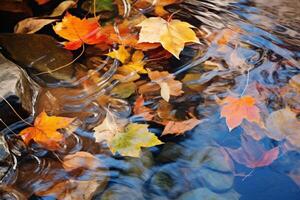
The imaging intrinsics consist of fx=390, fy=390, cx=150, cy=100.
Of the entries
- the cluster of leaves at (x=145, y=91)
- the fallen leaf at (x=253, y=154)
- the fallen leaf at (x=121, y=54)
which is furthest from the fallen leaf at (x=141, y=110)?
the fallen leaf at (x=253, y=154)

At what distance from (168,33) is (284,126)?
84 cm

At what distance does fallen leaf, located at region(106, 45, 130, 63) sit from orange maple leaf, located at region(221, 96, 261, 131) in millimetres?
650

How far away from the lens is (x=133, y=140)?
6.18 ft

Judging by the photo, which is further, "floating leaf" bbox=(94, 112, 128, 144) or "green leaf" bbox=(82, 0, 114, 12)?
"green leaf" bbox=(82, 0, 114, 12)

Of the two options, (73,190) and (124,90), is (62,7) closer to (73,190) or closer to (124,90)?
(124,90)

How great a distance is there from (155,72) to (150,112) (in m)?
0.31

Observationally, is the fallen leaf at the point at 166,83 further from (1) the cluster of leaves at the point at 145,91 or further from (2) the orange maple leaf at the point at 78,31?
(2) the orange maple leaf at the point at 78,31

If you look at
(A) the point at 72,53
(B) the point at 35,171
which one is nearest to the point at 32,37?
(A) the point at 72,53

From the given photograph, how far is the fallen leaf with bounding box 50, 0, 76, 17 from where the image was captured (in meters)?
2.62

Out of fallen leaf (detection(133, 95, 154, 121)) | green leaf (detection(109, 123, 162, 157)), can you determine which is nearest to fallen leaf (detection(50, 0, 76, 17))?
fallen leaf (detection(133, 95, 154, 121))

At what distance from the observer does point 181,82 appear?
86.6 inches

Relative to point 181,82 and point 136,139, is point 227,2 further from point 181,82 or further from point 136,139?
point 136,139

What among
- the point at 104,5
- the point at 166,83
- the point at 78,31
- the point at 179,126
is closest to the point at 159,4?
the point at 104,5

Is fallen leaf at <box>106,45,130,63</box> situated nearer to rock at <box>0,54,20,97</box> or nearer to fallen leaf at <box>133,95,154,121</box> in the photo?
fallen leaf at <box>133,95,154,121</box>
